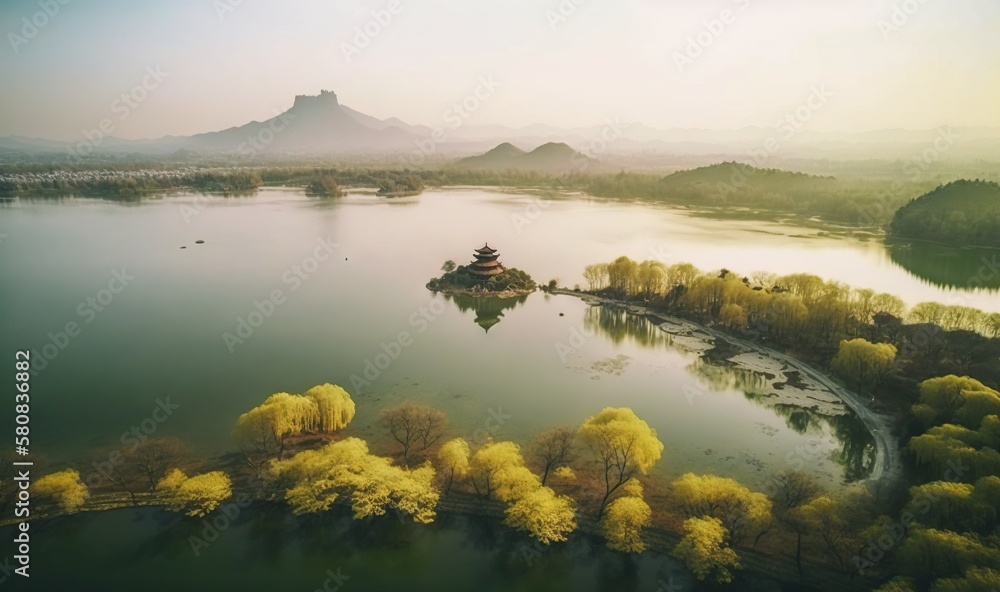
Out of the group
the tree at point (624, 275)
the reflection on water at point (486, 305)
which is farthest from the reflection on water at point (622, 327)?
the reflection on water at point (486, 305)

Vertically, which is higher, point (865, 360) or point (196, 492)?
point (865, 360)

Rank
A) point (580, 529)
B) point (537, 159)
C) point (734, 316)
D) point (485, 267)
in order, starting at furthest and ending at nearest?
point (537, 159), point (485, 267), point (734, 316), point (580, 529)

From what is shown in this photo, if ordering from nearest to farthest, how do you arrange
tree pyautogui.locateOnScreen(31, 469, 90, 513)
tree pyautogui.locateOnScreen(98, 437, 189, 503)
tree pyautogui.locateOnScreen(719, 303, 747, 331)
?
tree pyautogui.locateOnScreen(31, 469, 90, 513) < tree pyautogui.locateOnScreen(98, 437, 189, 503) < tree pyautogui.locateOnScreen(719, 303, 747, 331)

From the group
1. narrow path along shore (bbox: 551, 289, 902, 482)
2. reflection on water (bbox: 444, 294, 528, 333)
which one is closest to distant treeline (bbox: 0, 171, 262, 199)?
reflection on water (bbox: 444, 294, 528, 333)

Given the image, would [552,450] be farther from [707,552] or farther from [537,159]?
[537,159]

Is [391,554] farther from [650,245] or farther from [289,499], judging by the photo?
Result: [650,245]

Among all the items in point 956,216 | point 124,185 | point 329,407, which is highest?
point 124,185

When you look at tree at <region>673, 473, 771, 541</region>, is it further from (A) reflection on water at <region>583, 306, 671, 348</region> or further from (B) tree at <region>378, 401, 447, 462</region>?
(A) reflection on water at <region>583, 306, 671, 348</region>

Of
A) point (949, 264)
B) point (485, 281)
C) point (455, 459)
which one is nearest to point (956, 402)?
point (455, 459)
